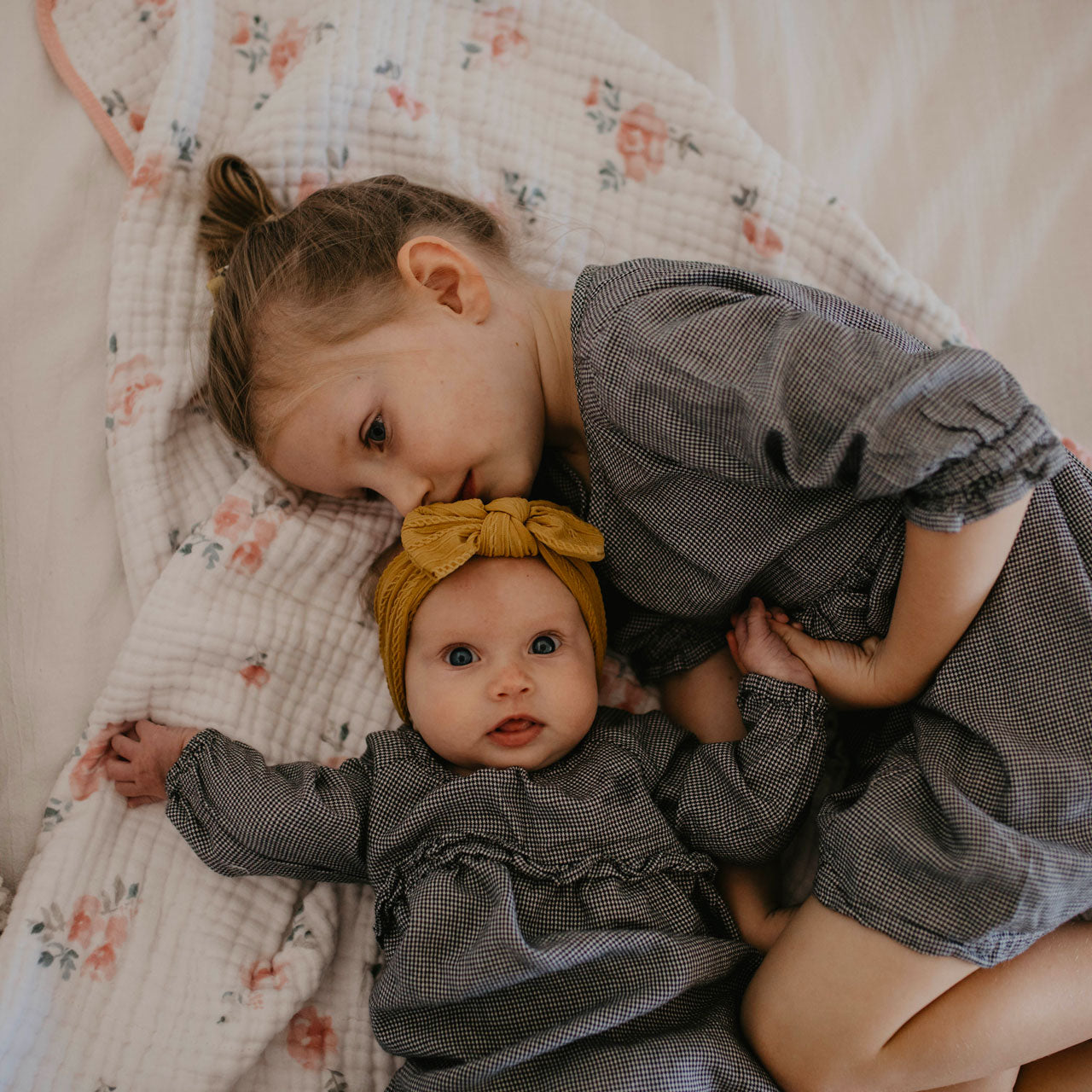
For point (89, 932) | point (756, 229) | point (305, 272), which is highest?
point (756, 229)

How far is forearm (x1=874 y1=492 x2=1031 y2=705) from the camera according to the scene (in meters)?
0.93

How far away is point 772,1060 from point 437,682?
19.7 inches

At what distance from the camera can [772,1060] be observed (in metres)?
0.99

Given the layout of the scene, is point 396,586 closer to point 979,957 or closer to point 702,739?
point 702,739

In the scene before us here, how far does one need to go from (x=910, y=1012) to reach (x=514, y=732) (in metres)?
0.46

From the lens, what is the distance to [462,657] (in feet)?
3.58

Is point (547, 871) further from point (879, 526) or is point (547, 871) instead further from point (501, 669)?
point (879, 526)

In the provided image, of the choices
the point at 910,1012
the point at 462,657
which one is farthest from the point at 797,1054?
the point at 462,657

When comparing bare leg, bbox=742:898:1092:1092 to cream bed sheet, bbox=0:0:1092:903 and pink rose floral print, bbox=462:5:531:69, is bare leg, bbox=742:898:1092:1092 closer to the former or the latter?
cream bed sheet, bbox=0:0:1092:903

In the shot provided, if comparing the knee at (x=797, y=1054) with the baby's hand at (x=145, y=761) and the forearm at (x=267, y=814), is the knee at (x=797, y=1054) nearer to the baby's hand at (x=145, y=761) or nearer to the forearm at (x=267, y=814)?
the forearm at (x=267, y=814)

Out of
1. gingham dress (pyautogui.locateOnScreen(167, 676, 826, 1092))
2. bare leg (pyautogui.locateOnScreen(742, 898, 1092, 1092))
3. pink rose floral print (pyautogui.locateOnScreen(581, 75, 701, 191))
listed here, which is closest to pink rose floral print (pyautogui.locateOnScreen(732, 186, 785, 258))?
pink rose floral print (pyautogui.locateOnScreen(581, 75, 701, 191))

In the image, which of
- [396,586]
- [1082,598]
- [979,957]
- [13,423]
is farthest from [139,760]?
[1082,598]

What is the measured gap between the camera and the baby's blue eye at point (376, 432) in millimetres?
1107

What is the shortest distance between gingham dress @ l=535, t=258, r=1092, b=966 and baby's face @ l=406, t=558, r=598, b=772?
0.47 feet
